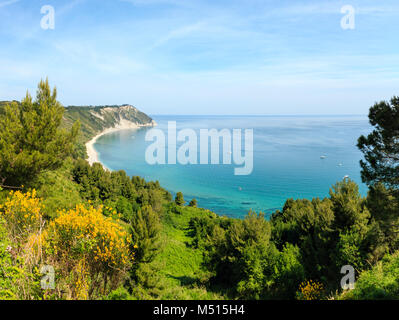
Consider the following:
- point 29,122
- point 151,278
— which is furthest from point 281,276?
point 29,122

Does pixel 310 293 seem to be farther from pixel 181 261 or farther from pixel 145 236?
pixel 181 261

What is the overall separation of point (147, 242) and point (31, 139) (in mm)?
8863

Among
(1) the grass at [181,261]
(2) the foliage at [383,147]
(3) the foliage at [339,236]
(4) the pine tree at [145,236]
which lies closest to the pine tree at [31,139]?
(4) the pine tree at [145,236]

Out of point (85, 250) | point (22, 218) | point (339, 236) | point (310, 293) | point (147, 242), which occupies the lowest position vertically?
point (310, 293)

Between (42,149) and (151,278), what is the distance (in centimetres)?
970

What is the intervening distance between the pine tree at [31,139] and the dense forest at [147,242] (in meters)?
0.06

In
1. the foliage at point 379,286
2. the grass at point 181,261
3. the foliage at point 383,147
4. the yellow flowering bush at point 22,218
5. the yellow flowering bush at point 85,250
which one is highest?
the foliage at point 383,147

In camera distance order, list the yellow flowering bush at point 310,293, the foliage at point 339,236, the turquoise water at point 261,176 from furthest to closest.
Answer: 1. the turquoise water at point 261,176
2. the foliage at point 339,236
3. the yellow flowering bush at point 310,293

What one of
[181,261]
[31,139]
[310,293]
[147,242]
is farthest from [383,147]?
[181,261]

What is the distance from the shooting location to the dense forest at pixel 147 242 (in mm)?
6613

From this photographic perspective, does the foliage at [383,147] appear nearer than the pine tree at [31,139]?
Yes

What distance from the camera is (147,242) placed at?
46.0 feet

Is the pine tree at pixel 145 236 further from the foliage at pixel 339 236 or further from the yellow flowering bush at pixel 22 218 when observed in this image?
the foliage at pixel 339 236

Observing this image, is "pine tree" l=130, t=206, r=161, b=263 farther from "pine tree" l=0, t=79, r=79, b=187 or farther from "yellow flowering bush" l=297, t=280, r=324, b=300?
"yellow flowering bush" l=297, t=280, r=324, b=300
